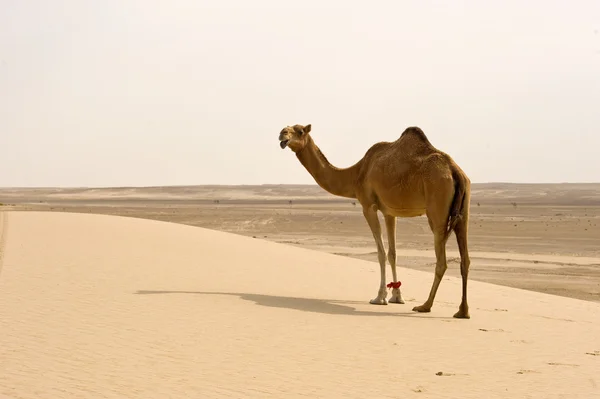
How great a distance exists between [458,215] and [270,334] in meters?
3.70

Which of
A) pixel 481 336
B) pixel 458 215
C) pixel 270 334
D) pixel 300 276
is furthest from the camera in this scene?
pixel 300 276

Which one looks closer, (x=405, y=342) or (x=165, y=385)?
(x=165, y=385)

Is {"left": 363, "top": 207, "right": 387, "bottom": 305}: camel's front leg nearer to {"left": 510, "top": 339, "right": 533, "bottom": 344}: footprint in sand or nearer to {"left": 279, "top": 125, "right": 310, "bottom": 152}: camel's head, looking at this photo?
{"left": 279, "top": 125, "right": 310, "bottom": 152}: camel's head

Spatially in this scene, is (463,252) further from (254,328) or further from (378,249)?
(254,328)

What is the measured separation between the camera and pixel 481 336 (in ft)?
34.0

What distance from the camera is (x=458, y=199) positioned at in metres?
11.7

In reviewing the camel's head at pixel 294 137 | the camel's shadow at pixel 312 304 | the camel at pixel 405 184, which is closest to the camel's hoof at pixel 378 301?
the camel at pixel 405 184

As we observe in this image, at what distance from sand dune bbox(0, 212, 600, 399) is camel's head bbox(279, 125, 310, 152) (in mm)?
2581

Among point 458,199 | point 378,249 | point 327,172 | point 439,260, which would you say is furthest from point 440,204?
point 327,172

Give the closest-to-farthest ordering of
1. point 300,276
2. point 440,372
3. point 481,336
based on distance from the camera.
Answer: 1. point 440,372
2. point 481,336
3. point 300,276

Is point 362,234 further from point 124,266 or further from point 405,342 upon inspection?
point 405,342

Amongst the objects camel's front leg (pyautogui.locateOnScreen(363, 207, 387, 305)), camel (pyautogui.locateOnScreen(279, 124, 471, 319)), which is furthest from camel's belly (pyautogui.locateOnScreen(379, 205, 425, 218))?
camel's front leg (pyautogui.locateOnScreen(363, 207, 387, 305))

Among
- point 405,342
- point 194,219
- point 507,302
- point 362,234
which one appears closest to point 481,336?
point 405,342

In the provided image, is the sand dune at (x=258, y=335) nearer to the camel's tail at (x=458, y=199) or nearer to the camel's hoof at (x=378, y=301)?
the camel's hoof at (x=378, y=301)
